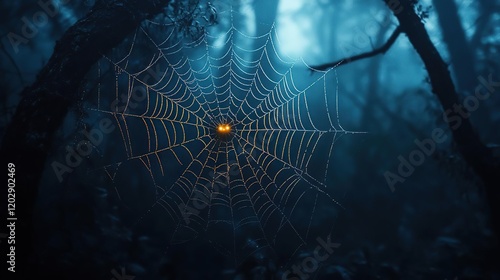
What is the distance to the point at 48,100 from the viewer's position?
2.71m

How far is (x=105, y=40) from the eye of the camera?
297cm

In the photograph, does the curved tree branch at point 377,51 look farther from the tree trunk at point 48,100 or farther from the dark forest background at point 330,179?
the tree trunk at point 48,100

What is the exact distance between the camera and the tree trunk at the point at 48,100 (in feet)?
8.36

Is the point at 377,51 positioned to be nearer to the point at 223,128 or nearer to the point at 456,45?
the point at 223,128

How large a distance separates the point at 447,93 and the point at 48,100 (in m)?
3.74

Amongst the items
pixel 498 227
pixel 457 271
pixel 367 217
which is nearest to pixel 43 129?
pixel 498 227

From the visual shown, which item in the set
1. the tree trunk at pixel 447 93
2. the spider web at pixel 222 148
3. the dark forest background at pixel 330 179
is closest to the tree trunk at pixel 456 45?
the dark forest background at pixel 330 179

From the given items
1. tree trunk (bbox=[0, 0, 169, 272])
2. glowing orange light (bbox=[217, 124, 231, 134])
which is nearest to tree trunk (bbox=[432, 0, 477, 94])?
glowing orange light (bbox=[217, 124, 231, 134])

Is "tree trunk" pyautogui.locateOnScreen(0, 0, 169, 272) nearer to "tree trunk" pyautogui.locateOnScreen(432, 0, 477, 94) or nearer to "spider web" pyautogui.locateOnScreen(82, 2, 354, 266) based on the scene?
"spider web" pyautogui.locateOnScreen(82, 2, 354, 266)

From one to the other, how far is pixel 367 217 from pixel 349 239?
110cm

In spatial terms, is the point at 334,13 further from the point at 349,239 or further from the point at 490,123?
the point at 349,239

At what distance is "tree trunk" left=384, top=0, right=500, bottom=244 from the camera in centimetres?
364

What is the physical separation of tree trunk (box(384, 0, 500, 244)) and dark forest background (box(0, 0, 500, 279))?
1 centimetres

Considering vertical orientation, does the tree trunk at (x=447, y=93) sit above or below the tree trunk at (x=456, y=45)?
below
